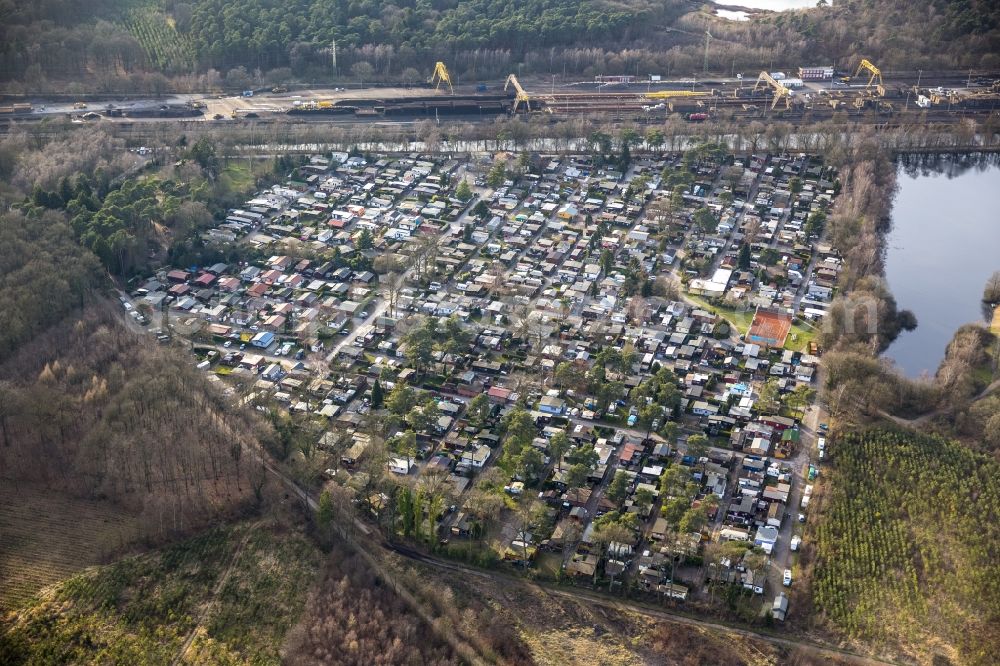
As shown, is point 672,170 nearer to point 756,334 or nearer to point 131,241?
point 756,334

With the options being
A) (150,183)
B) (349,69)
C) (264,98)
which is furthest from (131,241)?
(349,69)

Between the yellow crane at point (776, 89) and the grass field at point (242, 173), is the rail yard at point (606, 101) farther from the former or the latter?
the grass field at point (242, 173)

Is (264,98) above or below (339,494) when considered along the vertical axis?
above

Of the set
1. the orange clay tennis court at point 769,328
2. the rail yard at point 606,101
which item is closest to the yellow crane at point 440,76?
the rail yard at point 606,101

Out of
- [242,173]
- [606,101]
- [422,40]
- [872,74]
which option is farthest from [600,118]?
[242,173]

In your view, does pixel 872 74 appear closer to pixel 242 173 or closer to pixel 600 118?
pixel 600 118

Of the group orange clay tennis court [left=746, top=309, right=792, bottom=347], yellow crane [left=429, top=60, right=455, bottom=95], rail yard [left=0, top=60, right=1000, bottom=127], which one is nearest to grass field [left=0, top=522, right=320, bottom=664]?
orange clay tennis court [left=746, top=309, right=792, bottom=347]

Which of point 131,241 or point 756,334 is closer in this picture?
point 756,334

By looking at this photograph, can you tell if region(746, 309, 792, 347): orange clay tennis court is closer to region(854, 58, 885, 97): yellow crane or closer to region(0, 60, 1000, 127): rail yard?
region(0, 60, 1000, 127): rail yard
